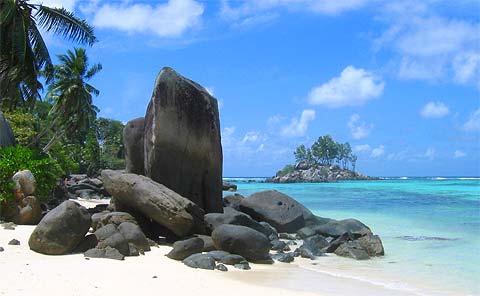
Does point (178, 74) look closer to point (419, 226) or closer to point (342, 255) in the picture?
point (342, 255)

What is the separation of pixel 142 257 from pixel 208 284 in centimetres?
223

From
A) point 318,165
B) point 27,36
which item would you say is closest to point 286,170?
point 318,165

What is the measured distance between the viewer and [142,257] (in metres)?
9.39

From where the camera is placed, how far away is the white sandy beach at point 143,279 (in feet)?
22.2

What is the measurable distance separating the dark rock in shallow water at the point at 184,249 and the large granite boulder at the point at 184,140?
287cm

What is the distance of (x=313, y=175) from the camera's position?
106562 millimetres

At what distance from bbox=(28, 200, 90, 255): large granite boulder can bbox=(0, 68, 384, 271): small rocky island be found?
17 millimetres

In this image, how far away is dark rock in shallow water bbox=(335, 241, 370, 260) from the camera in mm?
11695

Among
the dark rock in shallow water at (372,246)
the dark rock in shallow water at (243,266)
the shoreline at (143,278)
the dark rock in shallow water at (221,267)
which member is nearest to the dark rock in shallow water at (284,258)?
the shoreline at (143,278)

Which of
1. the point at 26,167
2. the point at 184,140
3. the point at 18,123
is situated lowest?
the point at 26,167

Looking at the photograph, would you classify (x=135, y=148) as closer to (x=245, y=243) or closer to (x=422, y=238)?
(x=245, y=243)

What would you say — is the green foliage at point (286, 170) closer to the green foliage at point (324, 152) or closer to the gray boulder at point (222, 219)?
the green foliage at point (324, 152)

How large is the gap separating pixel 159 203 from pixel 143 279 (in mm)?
3445

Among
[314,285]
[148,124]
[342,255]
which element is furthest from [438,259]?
[148,124]
